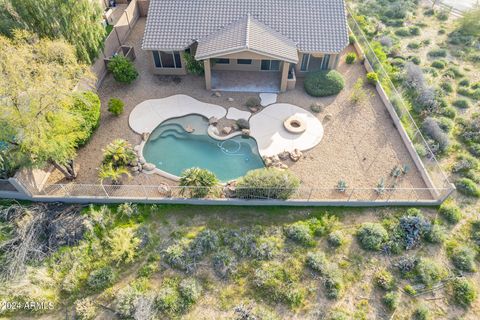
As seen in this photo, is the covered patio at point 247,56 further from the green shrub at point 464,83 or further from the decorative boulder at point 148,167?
the green shrub at point 464,83

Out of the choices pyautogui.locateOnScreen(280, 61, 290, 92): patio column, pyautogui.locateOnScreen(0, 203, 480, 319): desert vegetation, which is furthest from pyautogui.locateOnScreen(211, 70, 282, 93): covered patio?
pyautogui.locateOnScreen(0, 203, 480, 319): desert vegetation

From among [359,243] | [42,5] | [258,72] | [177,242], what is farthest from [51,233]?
[258,72]

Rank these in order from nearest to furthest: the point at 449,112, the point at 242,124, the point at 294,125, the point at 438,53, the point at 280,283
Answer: the point at 280,283
the point at 242,124
the point at 294,125
the point at 449,112
the point at 438,53

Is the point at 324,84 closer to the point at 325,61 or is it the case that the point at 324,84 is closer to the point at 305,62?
the point at 325,61

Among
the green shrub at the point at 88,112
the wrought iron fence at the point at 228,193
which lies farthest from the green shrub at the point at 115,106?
the wrought iron fence at the point at 228,193

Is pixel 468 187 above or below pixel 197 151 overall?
above

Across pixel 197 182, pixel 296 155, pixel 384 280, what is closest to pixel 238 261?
pixel 197 182

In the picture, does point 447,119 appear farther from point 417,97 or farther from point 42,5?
point 42,5
